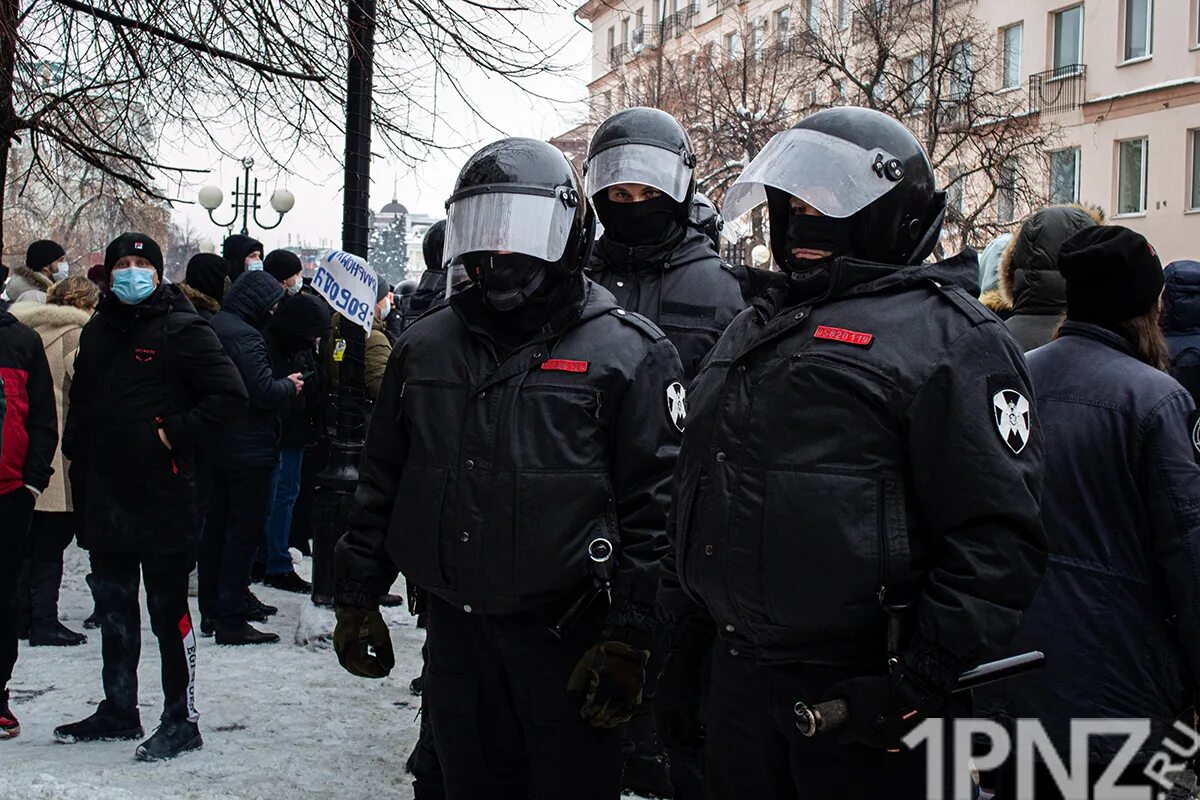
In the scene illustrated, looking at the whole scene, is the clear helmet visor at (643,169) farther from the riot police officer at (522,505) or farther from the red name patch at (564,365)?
the red name patch at (564,365)

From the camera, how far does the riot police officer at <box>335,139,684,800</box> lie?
3.53 meters

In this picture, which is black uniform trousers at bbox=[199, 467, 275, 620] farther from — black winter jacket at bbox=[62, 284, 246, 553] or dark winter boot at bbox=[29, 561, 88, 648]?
black winter jacket at bbox=[62, 284, 246, 553]

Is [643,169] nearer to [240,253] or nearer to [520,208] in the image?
[520,208]

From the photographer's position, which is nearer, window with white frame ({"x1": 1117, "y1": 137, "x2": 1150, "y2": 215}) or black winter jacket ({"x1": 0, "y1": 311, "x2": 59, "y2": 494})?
black winter jacket ({"x1": 0, "y1": 311, "x2": 59, "y2": 494})

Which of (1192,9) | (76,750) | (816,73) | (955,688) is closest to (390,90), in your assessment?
(76,750)

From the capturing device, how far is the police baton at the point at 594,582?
355 centimetres

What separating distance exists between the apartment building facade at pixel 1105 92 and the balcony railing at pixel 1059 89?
0.02 m

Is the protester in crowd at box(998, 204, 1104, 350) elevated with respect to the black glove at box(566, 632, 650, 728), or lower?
elevated

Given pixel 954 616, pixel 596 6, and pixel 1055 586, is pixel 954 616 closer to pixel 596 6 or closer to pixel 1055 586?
pixel 1055 586

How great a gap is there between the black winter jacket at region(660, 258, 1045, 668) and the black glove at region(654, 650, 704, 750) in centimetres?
30

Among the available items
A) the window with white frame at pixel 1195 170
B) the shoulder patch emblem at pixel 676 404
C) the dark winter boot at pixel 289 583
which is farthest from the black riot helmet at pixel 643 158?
the window with white frame at pixel 1195 170

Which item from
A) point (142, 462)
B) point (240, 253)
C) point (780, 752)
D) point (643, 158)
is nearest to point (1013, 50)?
point (240, 253)

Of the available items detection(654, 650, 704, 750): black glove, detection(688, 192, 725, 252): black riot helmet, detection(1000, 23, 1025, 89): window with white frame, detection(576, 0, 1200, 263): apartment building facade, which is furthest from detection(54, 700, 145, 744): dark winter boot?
detection(1000, 23, 1025, 89): window with white frame

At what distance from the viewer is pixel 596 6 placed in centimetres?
820
